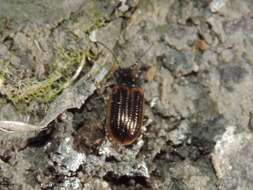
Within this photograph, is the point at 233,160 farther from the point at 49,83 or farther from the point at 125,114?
the point at 49,83

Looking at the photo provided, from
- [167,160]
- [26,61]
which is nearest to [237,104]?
[167,160]

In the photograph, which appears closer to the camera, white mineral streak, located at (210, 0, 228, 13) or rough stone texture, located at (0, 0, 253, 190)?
rough stone texture, located at (0, 0, 253, 190)

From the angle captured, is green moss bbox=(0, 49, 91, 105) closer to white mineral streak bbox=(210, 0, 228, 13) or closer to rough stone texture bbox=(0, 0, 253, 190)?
rough stone texture bbox=(0, 0, 253, 190)

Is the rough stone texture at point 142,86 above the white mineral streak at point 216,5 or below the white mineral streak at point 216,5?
below

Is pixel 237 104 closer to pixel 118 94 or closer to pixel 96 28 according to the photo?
pixel 118 94

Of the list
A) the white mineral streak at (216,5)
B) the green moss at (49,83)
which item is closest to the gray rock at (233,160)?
the white mineral streak at (216,5)

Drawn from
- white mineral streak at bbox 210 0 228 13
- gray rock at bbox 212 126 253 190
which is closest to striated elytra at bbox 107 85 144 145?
gray rock at bbox 212 126 253 190

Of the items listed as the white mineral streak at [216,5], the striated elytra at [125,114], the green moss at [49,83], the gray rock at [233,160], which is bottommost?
the gray rock at [233,160]

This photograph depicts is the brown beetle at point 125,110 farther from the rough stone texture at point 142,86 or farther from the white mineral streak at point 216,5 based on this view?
the white mineral streak at point 216,5
